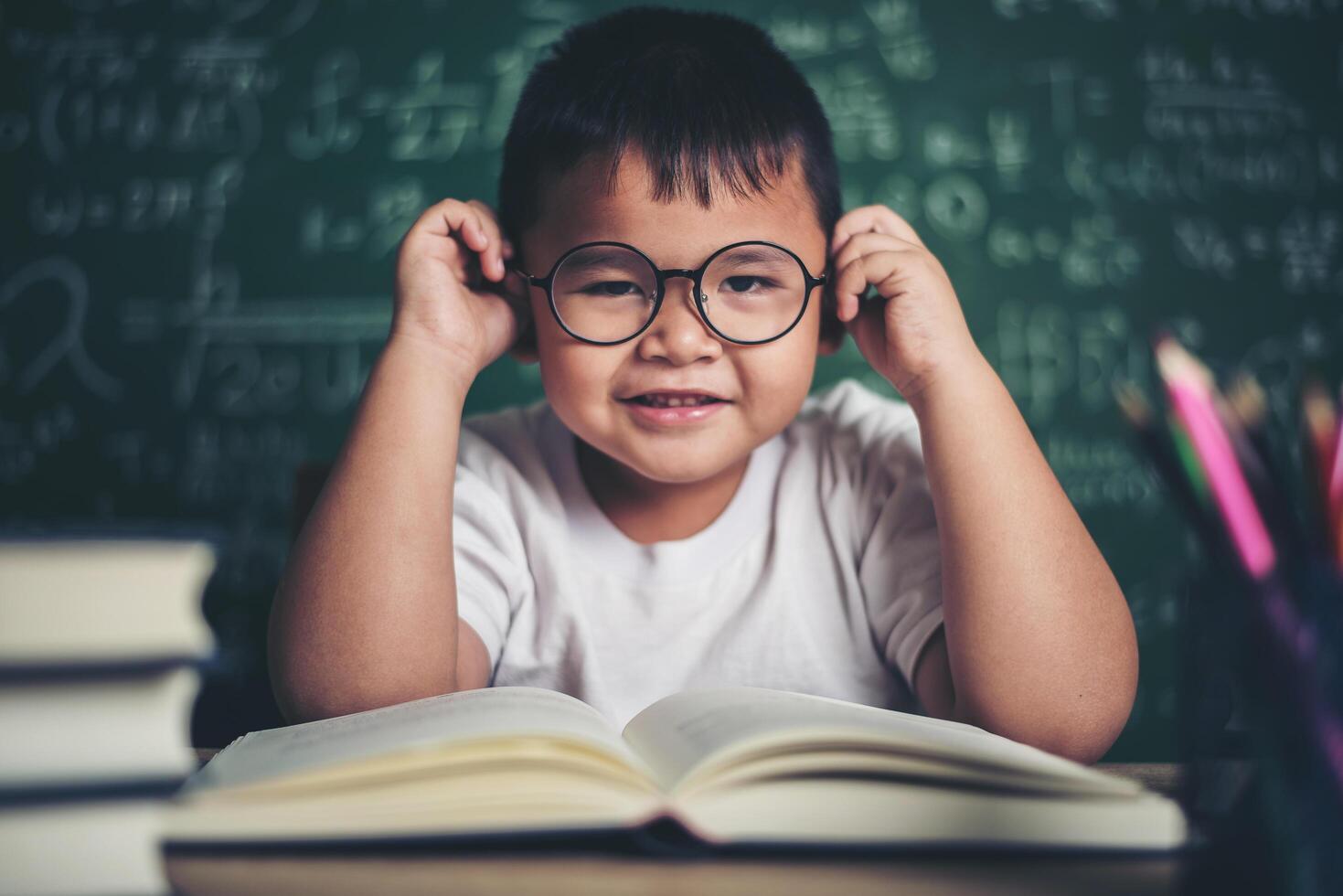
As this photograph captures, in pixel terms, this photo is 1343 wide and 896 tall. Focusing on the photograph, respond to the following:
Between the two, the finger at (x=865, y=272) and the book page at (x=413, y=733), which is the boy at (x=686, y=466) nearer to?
the finger at (x=865, y=272)

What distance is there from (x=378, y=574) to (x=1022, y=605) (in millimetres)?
520

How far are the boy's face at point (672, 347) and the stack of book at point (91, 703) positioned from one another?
58 centimetres

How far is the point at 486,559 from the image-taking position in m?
1.00

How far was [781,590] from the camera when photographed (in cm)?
104

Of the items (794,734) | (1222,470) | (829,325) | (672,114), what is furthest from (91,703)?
(829,325)

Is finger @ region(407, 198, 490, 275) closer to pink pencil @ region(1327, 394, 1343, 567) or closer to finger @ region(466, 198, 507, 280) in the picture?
finger @ region(466, 198, 507, 280)

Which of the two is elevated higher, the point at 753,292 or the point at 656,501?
the point at 753,292

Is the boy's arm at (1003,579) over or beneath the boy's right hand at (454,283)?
beneath

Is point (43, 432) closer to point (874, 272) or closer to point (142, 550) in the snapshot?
point (874, 272)

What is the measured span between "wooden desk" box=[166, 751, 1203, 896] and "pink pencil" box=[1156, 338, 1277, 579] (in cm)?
15

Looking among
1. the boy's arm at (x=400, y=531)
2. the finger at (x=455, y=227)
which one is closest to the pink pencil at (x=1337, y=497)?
the boy's arm at (x=400, y=531)

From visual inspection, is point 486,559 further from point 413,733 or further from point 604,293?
point 413,733

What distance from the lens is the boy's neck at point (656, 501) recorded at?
3.62 ft

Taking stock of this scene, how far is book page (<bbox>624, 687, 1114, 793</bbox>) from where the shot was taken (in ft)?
1.43
